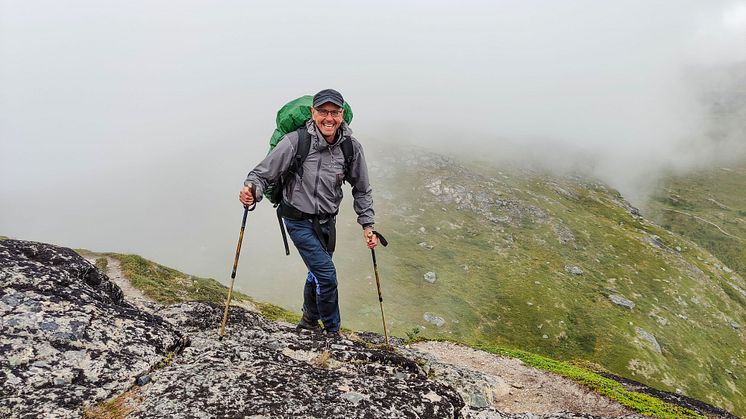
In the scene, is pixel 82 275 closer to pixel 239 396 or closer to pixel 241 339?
pixel 241 339

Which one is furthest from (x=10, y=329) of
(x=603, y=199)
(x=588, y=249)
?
(x=603, y=199)

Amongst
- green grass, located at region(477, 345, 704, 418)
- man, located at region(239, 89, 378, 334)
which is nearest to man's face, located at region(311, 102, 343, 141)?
man, located at region(239, 89, 378, 334)

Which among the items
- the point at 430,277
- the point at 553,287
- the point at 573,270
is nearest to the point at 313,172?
the point at 430,277

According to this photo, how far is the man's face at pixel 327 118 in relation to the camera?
383 inches

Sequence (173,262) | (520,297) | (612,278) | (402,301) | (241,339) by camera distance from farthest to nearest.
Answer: (612,278), (173,262), (520,297), (402,301), (241,339)

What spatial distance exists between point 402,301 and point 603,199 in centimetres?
14434

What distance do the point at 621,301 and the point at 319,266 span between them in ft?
336

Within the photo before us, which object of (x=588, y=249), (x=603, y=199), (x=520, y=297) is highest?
(x=603, y=199)

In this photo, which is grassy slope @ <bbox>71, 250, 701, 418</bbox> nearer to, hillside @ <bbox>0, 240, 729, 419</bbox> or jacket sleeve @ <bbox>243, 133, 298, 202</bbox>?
hillside @ <bbox>0, 240, 729, 419</bbox>

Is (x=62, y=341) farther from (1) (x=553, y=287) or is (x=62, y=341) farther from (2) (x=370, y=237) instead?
(1) (x=553, y=287)

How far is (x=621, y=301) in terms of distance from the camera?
93.8 metres

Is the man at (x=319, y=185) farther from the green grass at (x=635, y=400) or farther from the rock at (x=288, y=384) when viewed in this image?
the green grass at (x=635, y=400)

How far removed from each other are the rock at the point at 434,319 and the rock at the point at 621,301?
46780 millimetres

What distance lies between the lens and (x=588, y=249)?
116 metres
